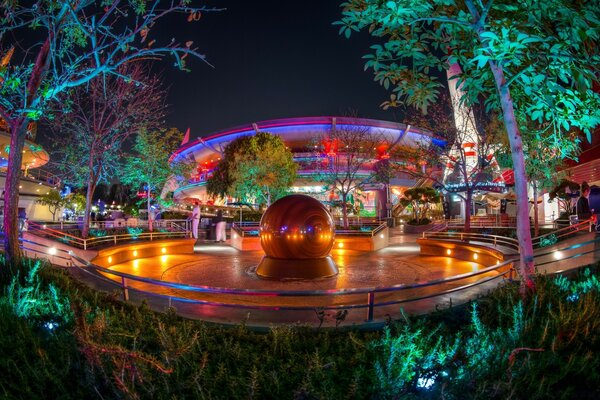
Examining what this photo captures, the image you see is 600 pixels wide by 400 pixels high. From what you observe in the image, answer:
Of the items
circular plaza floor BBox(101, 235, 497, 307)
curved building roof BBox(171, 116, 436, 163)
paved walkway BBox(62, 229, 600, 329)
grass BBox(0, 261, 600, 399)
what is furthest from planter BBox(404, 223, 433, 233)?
grass BBox(0, 261, 600, 399)

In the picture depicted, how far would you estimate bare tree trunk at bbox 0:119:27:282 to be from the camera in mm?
8359

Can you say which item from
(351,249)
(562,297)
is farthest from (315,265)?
(351,249)

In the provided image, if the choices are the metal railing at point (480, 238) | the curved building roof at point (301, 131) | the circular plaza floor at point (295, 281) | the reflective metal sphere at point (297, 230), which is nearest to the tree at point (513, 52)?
the circular plaza floor at point (295, 281)

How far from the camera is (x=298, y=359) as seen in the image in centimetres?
461

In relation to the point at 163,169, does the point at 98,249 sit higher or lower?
lower

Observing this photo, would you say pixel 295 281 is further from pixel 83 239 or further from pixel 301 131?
pixel 301 131

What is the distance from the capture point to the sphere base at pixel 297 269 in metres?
11.9

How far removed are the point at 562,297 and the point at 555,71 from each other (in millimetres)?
3296

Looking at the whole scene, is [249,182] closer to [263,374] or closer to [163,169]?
[163,169]

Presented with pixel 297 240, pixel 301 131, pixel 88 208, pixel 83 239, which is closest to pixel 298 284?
pixel 297 240

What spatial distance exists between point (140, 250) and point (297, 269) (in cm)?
939

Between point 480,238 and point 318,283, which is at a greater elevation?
point 480,238

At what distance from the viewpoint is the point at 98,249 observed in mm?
15516

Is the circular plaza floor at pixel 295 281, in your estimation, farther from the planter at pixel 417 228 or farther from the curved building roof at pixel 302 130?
the curved building roof at pixel 302 130
